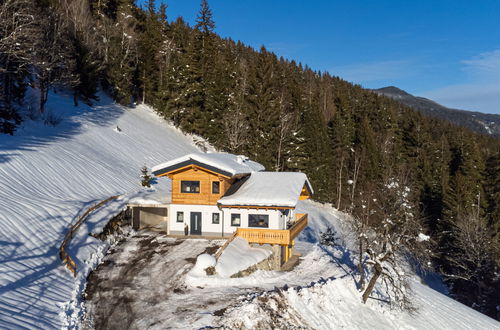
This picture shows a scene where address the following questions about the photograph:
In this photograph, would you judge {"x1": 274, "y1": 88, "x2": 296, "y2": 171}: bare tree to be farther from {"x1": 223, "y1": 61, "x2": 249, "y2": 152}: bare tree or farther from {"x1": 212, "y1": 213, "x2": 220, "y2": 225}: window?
{"x1": 212, "y1": 213, "x2": 220, "y2": 225}: window

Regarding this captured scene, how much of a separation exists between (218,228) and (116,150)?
20.0 m

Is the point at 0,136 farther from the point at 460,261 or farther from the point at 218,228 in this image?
the point at 460,261

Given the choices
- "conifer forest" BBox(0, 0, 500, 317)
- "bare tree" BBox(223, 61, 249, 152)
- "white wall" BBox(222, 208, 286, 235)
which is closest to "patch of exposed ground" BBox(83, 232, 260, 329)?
"white wall" BBox(222, 208, 286, 235)

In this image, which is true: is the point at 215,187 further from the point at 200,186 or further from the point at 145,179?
the point at 145,179

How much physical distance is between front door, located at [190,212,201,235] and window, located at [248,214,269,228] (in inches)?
159

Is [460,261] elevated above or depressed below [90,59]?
below

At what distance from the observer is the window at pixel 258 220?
85.9 ft

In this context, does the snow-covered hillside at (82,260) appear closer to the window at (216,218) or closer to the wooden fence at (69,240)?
the wooden fence at (69,240)

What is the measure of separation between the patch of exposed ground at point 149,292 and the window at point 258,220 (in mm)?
3079

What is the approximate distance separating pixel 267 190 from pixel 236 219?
325 cm

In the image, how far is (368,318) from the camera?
2016cm

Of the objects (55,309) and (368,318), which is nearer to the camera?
(55,309)

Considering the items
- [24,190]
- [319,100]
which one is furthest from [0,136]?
[319,100]

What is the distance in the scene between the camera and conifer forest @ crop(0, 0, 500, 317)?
1539 inches
